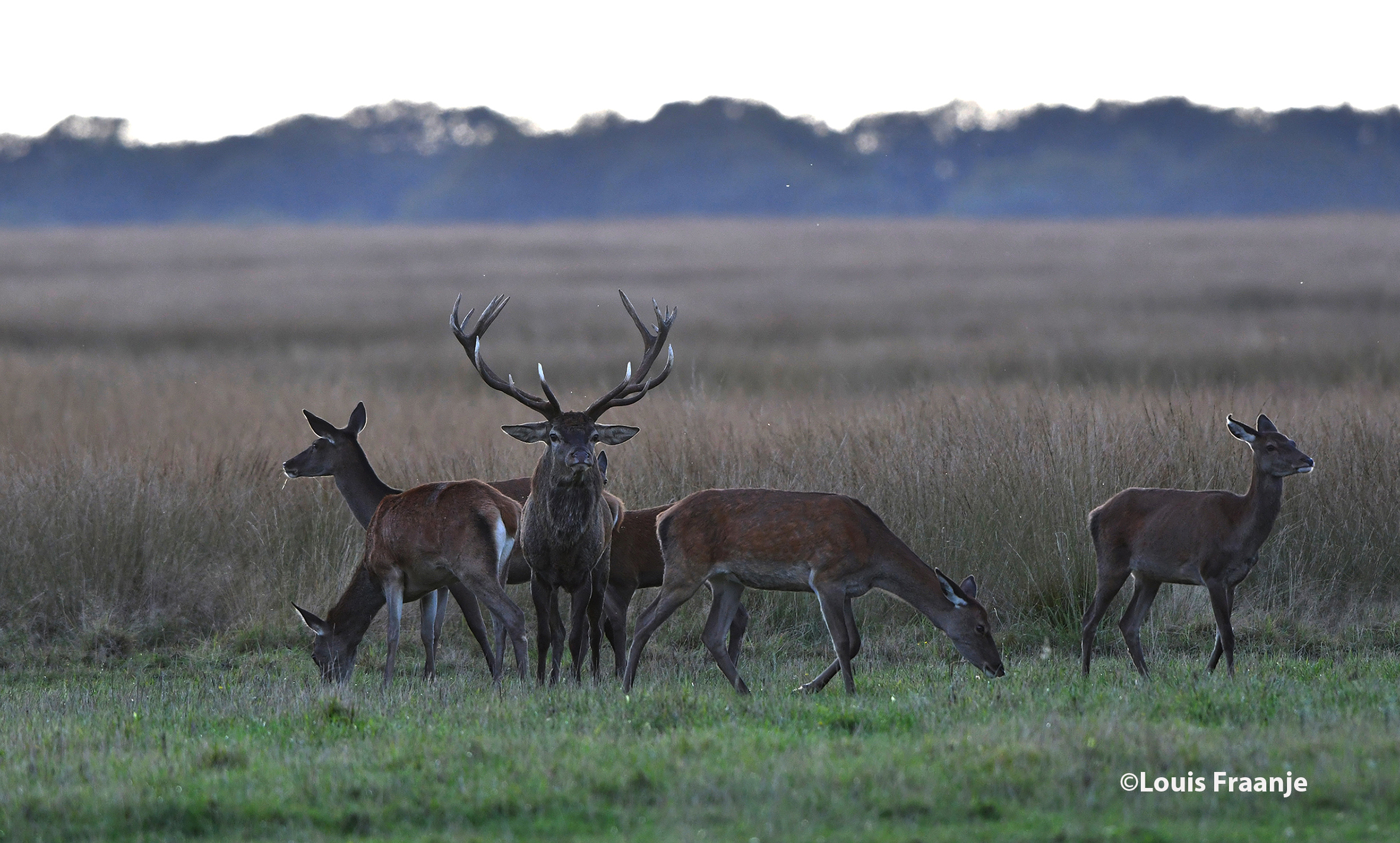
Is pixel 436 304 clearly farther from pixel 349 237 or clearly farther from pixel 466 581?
pixel 349 237

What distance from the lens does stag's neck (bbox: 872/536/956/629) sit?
8.85m

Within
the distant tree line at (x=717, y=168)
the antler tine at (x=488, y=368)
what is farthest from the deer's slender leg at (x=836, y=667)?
the distant tree line at (x=717, y=168)

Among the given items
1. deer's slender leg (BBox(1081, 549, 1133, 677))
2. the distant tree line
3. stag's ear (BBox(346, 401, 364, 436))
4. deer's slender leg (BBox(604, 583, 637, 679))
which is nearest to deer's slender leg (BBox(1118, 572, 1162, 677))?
deer's slender leg (BBox(1081, 549, 1133, 677))

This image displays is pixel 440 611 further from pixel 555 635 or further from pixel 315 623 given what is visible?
pixel 555 635

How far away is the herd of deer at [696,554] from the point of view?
882 centimetres

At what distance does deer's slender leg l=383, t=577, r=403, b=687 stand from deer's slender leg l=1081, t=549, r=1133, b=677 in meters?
4.20

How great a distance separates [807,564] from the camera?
8.72 m

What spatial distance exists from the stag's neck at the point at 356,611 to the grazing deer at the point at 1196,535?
4.50 metres

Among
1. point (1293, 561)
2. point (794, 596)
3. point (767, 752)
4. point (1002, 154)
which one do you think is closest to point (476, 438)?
point (794, 596)

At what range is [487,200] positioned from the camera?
159375 millimetres

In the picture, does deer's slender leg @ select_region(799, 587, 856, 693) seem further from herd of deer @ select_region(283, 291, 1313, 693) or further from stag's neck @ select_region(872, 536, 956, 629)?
stag's neck @ select_region(872, 536, 956, 629)

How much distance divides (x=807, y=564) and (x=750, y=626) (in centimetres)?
246

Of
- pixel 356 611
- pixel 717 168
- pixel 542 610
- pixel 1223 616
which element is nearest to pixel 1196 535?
pixel 1223 616

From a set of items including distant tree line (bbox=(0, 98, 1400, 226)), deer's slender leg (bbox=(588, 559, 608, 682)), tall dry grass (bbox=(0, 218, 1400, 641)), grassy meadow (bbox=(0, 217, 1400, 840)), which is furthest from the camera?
distant tree line (bbox=(0, 98, 1400, 226))
